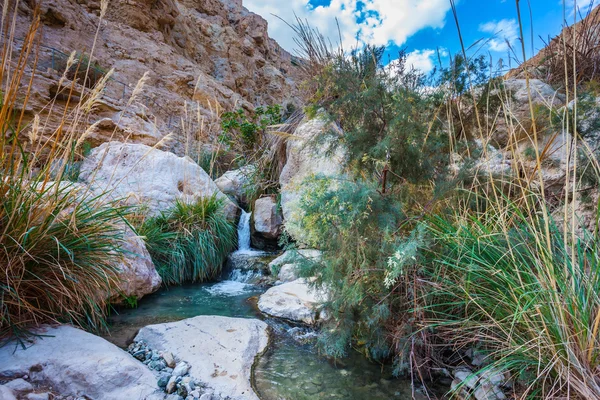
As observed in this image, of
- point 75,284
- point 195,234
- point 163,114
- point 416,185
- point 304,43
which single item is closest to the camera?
point 75,284

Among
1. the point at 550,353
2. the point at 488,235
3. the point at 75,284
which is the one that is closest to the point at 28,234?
the point at 75,284

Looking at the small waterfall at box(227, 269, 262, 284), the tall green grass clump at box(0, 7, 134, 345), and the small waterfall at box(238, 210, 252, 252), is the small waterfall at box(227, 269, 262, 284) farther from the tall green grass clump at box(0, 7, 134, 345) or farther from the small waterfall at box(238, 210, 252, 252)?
the tall green grass clump at box(0, 7, 134, 345)

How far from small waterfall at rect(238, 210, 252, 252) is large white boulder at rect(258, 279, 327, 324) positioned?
186 centimetres

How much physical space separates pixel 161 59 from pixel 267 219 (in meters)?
7.91

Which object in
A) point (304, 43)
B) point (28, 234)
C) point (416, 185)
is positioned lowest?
point (28, 234)

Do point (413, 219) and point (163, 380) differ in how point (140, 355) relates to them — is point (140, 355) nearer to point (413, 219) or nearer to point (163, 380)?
point (163, 380)

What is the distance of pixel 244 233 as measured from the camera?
16.8 feet

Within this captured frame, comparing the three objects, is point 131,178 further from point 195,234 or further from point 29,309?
point 29,309

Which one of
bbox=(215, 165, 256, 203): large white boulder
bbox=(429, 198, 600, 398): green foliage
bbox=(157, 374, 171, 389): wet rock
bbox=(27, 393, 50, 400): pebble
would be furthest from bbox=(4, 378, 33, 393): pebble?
bbox=(215, 165, 256, 203): large white boulder

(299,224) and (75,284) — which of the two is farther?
(299,224)

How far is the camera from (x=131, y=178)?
445 cm

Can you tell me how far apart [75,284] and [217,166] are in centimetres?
550

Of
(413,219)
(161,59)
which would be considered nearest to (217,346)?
(413,219)

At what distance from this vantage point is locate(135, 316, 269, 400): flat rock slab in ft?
5.71
